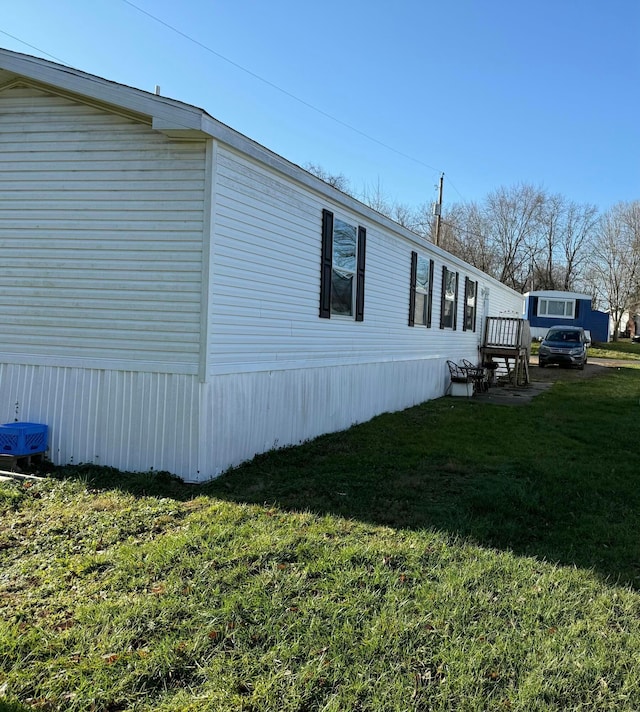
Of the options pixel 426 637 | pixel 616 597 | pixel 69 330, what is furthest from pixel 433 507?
pixel 69 330

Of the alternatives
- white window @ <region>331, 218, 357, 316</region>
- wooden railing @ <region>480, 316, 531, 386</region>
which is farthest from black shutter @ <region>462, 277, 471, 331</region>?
white window @ <region>331, 218, 357, 316</region>

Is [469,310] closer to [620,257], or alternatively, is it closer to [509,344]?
[509,344]

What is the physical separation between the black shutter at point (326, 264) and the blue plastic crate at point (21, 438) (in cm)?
360

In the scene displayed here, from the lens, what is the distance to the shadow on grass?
425 centimetres

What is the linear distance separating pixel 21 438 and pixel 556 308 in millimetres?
30250

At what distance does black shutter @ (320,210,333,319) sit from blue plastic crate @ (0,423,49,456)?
3598 mm

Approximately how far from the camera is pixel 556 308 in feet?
103

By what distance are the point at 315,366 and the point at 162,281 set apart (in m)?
2.64

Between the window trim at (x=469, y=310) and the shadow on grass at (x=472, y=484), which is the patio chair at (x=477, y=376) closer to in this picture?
the window trim at (x=469, y=310)

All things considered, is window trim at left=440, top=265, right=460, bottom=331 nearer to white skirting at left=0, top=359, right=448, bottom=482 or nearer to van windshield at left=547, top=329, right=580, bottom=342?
white skirting at left=0, top=359, right=448, bottom=482

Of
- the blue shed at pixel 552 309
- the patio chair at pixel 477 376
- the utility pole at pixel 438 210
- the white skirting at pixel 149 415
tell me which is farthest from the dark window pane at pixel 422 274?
the blue shed at pixel 552 309

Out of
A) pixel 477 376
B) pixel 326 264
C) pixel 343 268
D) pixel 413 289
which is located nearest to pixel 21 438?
pixel 326 264

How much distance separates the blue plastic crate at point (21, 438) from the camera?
5.40 m

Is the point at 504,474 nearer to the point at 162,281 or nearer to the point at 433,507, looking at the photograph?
the point at 433,507
